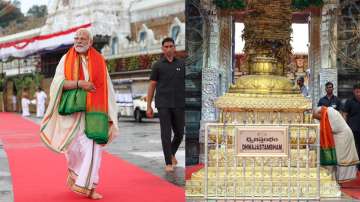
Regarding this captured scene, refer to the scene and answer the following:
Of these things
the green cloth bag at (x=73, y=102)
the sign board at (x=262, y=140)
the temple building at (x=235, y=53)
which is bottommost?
the sign board at (x=262, y=140)

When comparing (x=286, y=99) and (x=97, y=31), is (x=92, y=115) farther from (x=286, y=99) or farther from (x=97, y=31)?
(x=97, y=31)

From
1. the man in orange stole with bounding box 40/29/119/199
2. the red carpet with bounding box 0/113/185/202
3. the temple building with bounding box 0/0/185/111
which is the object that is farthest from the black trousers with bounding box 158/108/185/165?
the temple building with bounding box 0/0/185/111

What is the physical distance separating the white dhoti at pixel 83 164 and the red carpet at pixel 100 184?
0.12 metres

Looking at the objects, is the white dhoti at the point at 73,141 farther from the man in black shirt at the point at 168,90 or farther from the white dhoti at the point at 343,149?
the white dhoti at the point at 343,149

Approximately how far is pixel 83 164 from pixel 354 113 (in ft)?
9.44

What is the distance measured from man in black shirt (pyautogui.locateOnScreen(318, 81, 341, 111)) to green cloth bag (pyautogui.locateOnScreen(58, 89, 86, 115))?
2190mm

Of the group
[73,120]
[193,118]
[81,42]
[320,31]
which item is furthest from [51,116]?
[320,31]

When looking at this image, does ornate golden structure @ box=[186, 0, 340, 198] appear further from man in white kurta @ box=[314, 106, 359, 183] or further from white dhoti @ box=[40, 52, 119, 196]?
white dhoti @ box=[40, 52, 119, 196]

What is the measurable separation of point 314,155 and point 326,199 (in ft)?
1.30

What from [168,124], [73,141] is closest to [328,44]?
[73,141]

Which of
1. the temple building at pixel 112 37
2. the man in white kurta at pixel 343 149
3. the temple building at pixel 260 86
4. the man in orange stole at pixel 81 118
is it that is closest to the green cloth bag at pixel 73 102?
the man in orange stole at pixel 81 118

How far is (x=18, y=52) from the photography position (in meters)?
38.2

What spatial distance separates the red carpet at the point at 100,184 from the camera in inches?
246

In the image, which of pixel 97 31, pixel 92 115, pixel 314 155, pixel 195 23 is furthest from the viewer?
pixel 97 31
